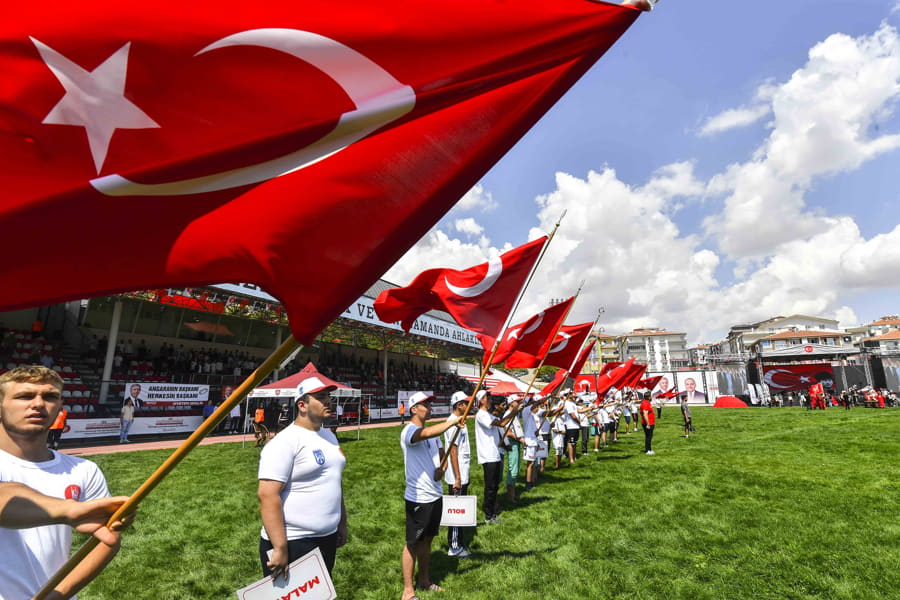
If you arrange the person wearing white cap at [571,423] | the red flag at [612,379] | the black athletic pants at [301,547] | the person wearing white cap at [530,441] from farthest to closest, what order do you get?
1. the red flag at [612,379]
2. the person wearing white cap at [571,423]
3. the person wearing white cap at [530,441]
4. the black athletic pants at [301,547]

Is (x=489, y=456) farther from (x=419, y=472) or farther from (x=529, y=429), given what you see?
(x=419, y=472)

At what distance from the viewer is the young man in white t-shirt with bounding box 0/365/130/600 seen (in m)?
2.02

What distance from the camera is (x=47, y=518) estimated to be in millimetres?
1685

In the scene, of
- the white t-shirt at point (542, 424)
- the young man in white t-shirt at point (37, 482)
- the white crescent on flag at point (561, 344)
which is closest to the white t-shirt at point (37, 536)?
the young man in white t-shirt at point (37, 482)

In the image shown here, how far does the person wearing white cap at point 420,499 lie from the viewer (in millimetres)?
4930

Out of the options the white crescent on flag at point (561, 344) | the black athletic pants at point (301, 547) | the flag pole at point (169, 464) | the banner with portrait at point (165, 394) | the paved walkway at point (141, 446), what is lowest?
the paved walkway at point (141, 446)

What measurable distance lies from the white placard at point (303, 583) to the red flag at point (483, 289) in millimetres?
2728

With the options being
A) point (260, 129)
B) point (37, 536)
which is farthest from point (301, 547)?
point (260, 129)

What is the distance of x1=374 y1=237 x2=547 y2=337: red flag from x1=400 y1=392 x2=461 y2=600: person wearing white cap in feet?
3.79

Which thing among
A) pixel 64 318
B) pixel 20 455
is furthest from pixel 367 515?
pixel 64 318

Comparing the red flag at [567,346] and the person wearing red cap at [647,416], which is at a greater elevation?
the red flag at [567,346]

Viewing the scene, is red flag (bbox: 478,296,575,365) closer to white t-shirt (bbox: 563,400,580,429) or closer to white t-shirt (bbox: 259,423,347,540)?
white t-shirt (bbox: 259,423,347,540)

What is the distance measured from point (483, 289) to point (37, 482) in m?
4.20

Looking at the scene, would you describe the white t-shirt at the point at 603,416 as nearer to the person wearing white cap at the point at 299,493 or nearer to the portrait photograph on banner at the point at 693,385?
the person wearing white cap at the point at 299,493
